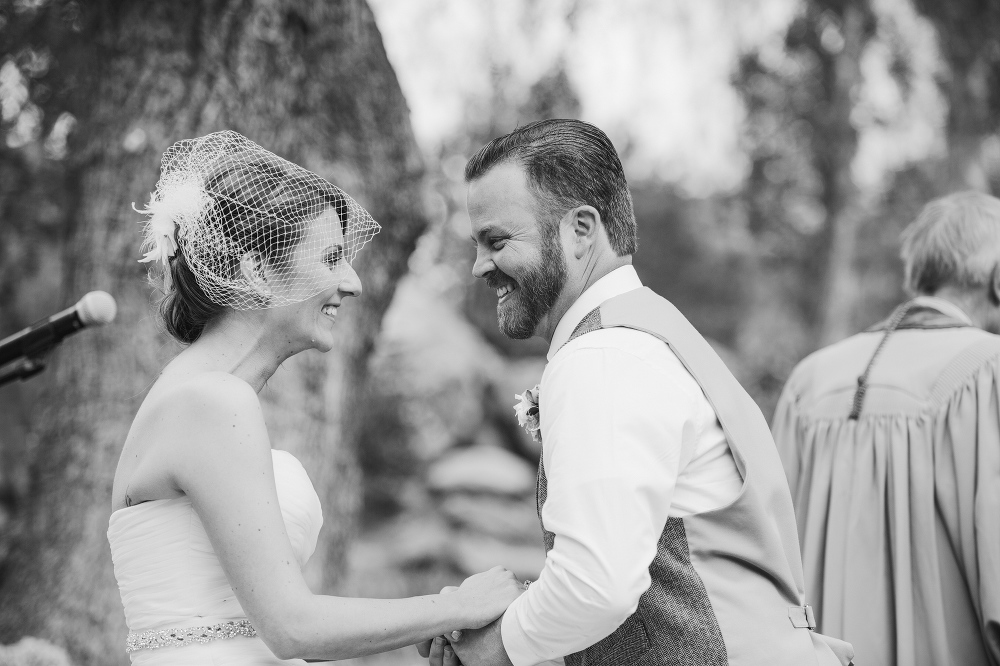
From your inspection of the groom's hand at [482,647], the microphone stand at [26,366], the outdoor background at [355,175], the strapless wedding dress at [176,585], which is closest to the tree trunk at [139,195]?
the outdoor background at [355,175]

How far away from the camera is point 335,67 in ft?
12.9

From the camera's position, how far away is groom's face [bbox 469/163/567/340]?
2.22m

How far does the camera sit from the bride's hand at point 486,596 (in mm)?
2193

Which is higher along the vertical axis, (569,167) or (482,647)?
(569,167)

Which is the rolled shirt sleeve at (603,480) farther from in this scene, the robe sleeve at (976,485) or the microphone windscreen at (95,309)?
the robe sleeve at (976,485)

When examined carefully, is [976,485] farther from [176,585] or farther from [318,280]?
[176,585]

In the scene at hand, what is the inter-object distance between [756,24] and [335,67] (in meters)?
3.03

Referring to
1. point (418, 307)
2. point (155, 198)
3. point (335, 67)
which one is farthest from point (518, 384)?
point (155, 198)

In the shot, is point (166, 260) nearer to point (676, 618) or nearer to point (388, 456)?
point (676, 618)

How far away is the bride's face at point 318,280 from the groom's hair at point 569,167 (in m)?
0.42

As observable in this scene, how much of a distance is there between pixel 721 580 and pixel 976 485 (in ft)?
4.59

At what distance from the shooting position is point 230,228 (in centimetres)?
228

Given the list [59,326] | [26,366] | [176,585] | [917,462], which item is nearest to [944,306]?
[917,462]

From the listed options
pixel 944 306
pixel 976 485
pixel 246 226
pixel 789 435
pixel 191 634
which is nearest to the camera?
pixel 191 634
